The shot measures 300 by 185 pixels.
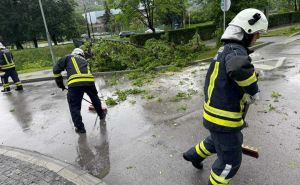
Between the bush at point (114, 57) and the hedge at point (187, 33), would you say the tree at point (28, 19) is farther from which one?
the bush at point (114, 57)

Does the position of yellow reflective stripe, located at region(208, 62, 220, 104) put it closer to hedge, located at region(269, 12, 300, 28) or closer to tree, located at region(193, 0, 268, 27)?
tree, located at region(193, 0, 268, 27)

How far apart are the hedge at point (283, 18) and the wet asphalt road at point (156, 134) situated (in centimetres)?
2276

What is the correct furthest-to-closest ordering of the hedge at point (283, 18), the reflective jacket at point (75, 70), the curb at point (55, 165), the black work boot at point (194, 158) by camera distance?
the hedge at point (283, 18)
the reflective jacket at point (75, 70)
the curb at point (55, 165)
the black work boot at point (194, 158)

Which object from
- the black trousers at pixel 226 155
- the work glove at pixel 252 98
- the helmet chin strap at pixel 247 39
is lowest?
the black trousers at pixel 226 155

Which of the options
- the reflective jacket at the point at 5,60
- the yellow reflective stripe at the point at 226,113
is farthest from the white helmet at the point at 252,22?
the reflective jacket at the point at 5,60

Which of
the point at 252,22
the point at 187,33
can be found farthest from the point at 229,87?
the point at 187,33

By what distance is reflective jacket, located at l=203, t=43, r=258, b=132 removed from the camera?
273cm

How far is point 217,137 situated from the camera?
3215mm

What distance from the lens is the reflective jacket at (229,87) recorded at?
2.73 metres

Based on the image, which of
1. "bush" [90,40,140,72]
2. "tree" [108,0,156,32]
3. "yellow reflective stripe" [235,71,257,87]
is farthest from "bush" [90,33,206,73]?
"yellow reflective stripe" [235,71,257,87]

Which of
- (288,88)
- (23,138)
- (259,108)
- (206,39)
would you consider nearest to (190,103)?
(259,108)

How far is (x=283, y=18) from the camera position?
31156 mm

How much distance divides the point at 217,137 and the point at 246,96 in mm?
549

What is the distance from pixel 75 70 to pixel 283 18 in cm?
3080
